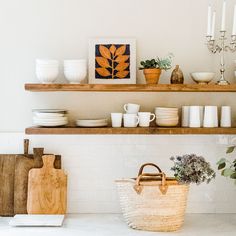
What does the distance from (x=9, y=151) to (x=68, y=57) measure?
721mm

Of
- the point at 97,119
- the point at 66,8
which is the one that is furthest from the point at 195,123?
the point at 66,8

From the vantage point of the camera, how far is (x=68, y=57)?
3.11m

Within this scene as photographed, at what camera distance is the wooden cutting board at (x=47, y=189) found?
9.80 ft

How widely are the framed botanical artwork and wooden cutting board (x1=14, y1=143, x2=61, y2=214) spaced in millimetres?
594

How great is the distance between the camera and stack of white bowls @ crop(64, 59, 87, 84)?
2932mm

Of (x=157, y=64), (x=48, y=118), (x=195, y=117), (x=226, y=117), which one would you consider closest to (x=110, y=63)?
(x=157, y=64)

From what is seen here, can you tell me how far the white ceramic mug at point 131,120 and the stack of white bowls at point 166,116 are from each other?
14 centimetres

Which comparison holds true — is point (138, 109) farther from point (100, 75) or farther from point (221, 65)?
point (221, 65)

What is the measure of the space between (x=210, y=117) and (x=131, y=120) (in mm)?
492

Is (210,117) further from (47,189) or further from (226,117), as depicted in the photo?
(47,189)

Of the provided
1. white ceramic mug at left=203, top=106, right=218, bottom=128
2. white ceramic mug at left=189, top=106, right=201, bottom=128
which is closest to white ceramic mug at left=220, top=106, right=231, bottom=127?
white ceramic mug at left=203, top=106, right=218, bottom=128

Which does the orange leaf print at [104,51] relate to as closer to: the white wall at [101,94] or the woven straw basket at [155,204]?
the white wall at [101,94]

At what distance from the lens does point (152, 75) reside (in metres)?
2.93

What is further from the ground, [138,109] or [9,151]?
[138,109]
